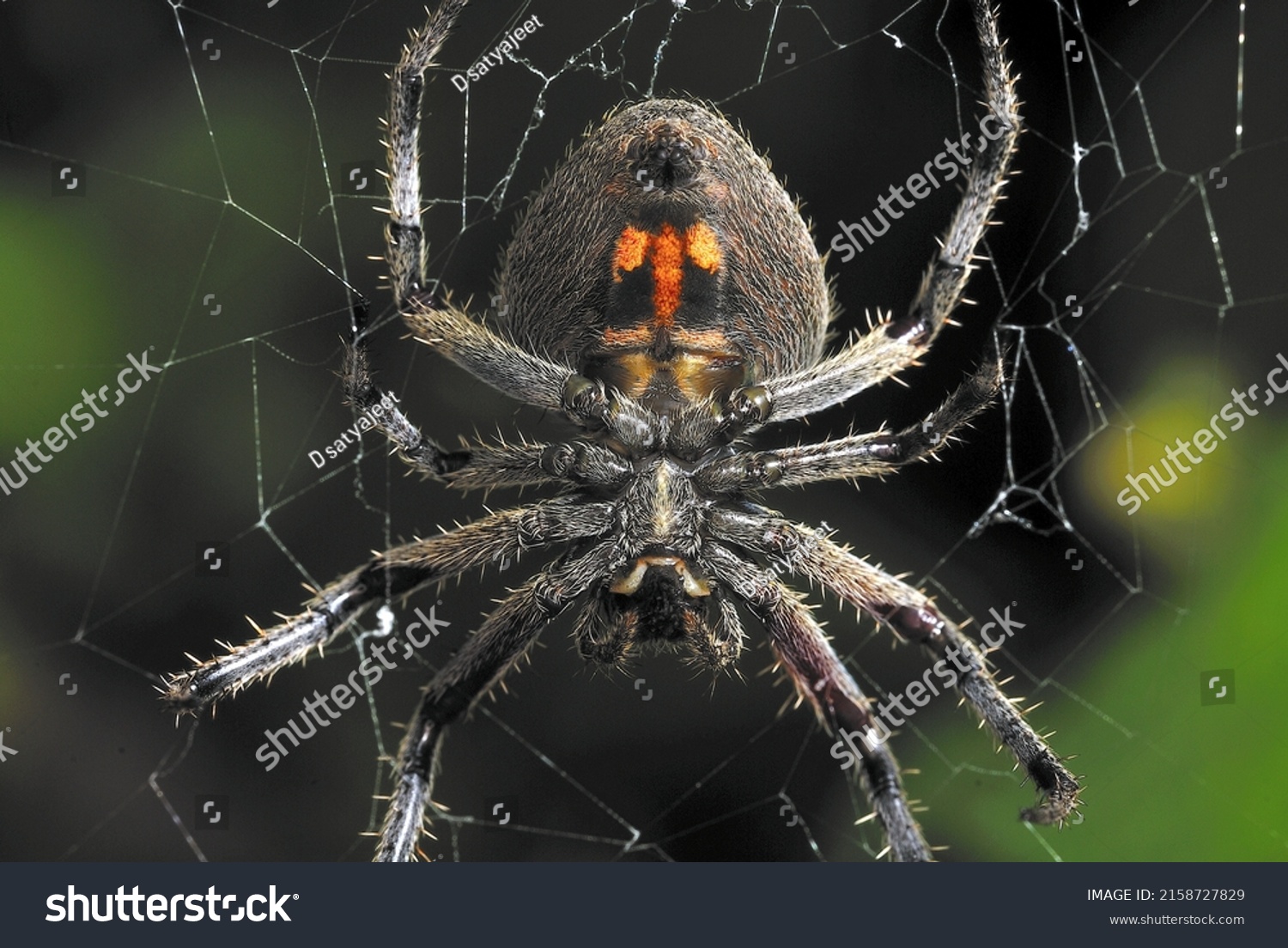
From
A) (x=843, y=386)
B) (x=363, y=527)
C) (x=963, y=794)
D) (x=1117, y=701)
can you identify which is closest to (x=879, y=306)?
(x=843, y=386)

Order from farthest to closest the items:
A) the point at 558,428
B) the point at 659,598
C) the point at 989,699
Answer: the point at 558,428 < the point at 989,699 < the point at 659,598

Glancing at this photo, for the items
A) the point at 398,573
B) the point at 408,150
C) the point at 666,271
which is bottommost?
the point at 398,573

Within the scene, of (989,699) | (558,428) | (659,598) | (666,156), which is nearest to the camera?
(666,156)

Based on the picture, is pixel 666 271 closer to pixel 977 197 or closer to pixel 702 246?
pixel 702 246

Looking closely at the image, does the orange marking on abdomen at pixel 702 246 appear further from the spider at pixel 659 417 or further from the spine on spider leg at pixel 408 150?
the spine on spider leg at pixel 408 150

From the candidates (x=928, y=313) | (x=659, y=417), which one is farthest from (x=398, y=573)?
(x=928, y=313)

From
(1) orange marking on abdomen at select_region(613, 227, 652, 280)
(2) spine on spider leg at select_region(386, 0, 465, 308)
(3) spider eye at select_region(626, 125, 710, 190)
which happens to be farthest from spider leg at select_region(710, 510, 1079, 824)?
(2) spine on spider leg at select_region(386, 0, 465, 308)

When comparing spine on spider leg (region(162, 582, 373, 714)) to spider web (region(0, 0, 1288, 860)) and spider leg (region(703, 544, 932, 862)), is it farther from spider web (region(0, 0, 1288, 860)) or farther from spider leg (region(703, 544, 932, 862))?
spider leg (region(703, 544, 932, 862))

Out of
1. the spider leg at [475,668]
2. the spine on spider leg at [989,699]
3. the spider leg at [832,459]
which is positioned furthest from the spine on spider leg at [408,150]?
the spine on spider leg at [989,699]
